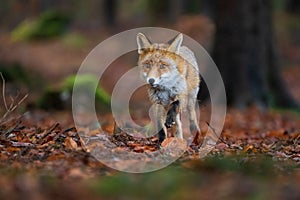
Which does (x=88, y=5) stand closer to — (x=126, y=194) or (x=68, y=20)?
(x=68, y=20)

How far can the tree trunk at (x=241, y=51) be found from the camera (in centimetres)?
1742

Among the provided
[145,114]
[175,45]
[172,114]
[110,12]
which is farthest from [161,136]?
[110,12]

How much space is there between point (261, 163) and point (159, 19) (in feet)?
111

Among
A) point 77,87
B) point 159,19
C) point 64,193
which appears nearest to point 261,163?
point 64,193

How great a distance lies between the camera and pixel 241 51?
1747 centimetres

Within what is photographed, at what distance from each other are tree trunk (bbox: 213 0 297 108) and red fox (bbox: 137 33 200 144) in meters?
8.99

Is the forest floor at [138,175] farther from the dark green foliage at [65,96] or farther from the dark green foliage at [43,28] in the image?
the dark green foliage at [43,28]

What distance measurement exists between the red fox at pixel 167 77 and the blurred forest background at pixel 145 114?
0.46 metres

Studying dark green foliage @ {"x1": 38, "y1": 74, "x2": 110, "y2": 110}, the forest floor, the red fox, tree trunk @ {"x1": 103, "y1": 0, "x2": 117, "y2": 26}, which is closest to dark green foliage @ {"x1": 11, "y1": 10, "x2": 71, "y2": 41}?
tree trunk @ {"x1": 103, "y1": 0, "x2": 117, "y2": 26}

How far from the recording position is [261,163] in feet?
21.3

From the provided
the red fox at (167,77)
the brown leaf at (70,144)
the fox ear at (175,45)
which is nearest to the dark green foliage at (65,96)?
the red fox at (167,77)

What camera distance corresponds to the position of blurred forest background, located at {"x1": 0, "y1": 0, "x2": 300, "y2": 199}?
18.2 ft

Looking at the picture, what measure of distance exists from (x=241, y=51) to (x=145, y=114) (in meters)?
3.22

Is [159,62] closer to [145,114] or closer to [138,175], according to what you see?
[138,175]
